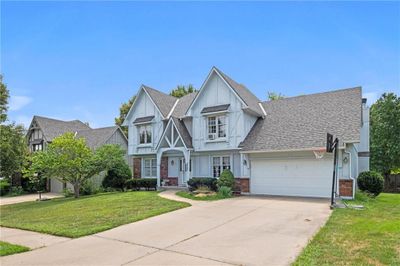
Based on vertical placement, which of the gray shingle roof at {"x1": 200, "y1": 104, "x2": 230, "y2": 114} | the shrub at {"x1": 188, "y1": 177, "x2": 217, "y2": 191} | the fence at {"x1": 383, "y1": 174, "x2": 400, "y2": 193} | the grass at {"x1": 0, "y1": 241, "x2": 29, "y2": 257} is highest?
the gray shingle roof at {"x1": 200, "y1": 104, "x2": 230, "y2": 114}

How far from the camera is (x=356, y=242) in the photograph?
24.4ft

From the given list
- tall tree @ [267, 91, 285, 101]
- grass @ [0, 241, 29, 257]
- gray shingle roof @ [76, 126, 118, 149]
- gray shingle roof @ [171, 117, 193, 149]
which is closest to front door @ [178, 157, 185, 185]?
gray shingle roof @ [171, 117, 193, 149]

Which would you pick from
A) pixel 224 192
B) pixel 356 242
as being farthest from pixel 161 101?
pixel 356 242

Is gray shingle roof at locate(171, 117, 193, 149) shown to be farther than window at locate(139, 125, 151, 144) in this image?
No

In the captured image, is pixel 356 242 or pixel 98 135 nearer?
pixel 356 242

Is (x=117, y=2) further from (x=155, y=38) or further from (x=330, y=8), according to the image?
(x=330, y=8)

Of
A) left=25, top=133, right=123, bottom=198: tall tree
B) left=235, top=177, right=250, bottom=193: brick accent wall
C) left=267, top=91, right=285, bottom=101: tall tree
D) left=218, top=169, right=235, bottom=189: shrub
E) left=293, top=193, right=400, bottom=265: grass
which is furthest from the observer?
left=267, top=91, right=285, bottom=101: tall tree

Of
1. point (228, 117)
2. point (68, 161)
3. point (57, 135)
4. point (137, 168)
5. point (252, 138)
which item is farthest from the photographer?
point (57, 135)

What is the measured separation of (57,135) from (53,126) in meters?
1.78

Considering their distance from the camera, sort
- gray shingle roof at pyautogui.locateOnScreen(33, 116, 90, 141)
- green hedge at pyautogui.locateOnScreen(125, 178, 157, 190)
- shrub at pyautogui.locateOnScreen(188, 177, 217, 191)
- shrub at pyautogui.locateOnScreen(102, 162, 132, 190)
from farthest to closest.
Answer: gray shingle roof at pyautogui.locateOnScreen(33, 116, 90, 141) → shrub at pyautogui.locateOnScreen(102, 162, 132, 190) → green hedge at pyautogui.locateOnScreen(125, 178, 157, 190) → shrub at pyautogui.locateOnScreen(188, 177, 217, 191)

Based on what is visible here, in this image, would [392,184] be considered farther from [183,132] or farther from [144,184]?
[144,184]

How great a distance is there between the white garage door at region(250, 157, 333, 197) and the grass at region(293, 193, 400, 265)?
18.2 ft

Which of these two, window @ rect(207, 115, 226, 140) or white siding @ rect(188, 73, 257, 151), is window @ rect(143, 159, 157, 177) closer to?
white siding @ rect(188, 73, 257, 151)

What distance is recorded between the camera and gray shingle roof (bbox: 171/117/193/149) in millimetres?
21252
